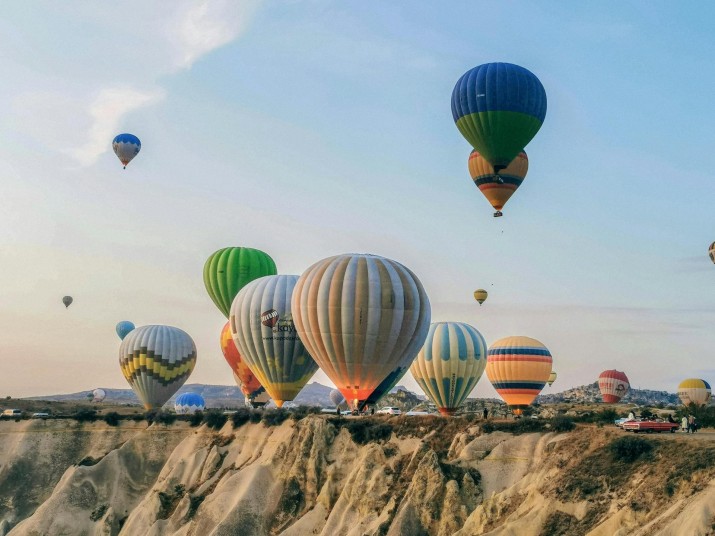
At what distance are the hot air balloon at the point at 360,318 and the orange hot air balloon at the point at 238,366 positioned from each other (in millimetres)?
24954

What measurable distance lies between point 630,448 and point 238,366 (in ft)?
191

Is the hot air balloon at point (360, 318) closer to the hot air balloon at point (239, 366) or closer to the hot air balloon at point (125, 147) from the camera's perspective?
the hot air balloon at point (239, 366)

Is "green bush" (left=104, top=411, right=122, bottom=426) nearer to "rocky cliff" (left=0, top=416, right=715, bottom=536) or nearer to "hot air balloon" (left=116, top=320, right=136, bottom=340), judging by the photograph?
"rocky cliff" (left=0, top=416, right=715, bottom=536)

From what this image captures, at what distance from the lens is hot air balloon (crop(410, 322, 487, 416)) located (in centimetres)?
8656

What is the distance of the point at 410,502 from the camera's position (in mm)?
57562

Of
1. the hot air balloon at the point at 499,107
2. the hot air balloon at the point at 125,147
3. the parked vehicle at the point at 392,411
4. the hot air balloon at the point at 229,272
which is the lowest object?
the parked vehicle at the point at 392,411

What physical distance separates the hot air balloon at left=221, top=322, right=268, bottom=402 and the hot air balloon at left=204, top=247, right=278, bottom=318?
322cm

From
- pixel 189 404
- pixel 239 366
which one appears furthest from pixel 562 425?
pixel 189 404

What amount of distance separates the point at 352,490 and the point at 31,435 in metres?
44.6

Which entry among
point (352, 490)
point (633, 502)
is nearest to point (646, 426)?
point (633, 502)

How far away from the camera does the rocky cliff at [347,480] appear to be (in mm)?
47312

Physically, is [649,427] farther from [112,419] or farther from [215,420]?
[112,419]

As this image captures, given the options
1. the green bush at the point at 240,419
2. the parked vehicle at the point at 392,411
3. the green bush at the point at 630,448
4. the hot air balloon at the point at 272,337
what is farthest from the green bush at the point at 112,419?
the green bush at the point at 630,448

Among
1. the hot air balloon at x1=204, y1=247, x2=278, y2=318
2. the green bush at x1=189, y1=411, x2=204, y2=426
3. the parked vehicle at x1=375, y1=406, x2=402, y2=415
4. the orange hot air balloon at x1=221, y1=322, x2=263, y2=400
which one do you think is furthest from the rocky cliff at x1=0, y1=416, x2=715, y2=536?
the hot air balloon at x1=204, y1=247, x2=278, y2=318
